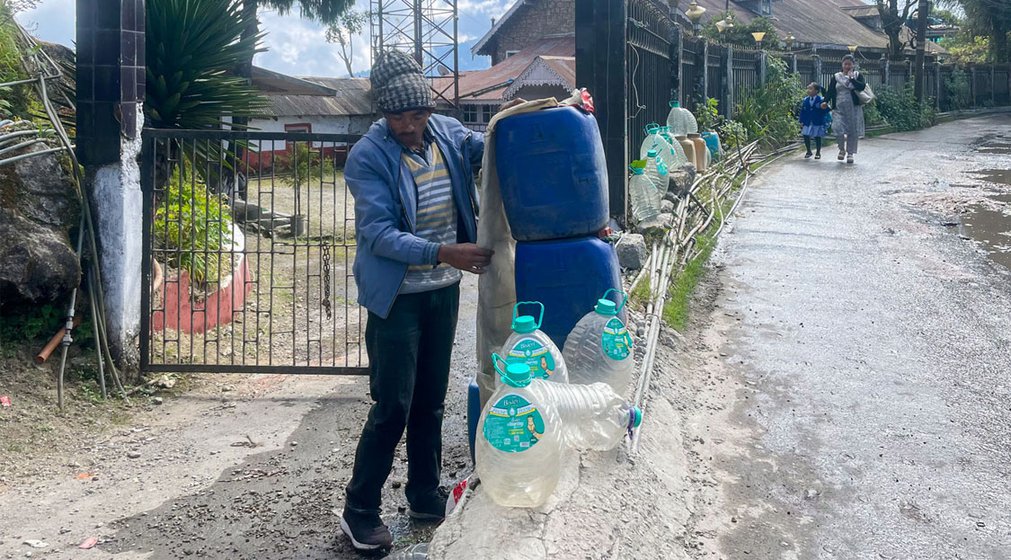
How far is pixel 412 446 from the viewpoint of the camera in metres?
3.98

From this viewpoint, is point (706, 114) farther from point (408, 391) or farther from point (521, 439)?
point (521, 439)

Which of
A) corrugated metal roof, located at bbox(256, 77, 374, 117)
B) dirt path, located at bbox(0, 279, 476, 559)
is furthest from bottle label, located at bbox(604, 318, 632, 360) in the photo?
corrugated metal roof, located at bbox(256, 77, 374, 117)

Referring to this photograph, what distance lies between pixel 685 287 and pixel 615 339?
3.80 metres

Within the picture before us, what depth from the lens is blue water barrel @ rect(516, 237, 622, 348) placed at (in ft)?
12.5

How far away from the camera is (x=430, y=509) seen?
400cm

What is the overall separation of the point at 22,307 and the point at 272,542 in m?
2.95

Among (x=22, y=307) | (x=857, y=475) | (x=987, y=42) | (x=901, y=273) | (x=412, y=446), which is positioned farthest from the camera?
(x=987, y=42)

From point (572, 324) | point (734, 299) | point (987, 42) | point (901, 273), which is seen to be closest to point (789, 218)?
point (901, 273)

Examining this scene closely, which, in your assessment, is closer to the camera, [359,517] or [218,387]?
[359,517]

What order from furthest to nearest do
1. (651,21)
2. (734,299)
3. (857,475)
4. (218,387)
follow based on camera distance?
(651,21)
(734,299)
(218,387)
(857,475)

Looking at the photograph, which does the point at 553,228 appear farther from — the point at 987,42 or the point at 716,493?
the point at 987,42

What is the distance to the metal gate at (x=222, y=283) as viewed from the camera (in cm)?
603

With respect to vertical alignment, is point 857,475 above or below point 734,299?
below

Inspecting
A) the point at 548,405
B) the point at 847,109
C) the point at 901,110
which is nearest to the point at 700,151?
the point at 847,109
